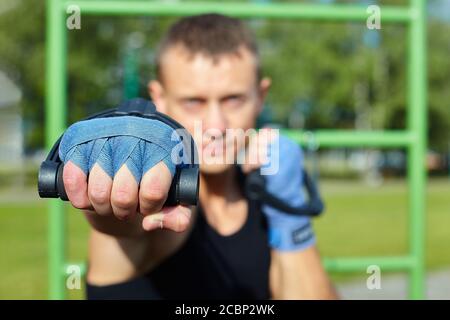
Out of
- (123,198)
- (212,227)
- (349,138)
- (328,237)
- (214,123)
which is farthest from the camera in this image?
(328,237)

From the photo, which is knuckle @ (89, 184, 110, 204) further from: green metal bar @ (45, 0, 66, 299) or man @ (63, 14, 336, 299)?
green metal bar @ (45, 0, 66, 299)

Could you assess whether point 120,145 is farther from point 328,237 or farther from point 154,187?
point 328,237

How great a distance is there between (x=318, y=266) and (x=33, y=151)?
433 inches

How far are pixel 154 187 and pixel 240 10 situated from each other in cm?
125

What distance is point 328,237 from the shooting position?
5.29 meters

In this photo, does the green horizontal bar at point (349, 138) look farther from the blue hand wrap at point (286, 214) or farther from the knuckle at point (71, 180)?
the knuckle at point (71, 180)

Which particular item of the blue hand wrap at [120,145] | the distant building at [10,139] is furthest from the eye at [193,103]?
the distant building at [10,139]

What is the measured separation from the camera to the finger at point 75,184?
56 centimetres

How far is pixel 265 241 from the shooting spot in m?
1.21

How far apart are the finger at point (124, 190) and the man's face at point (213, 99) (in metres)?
0.49

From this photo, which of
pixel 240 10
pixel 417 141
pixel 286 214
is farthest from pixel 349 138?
pixel 286 214

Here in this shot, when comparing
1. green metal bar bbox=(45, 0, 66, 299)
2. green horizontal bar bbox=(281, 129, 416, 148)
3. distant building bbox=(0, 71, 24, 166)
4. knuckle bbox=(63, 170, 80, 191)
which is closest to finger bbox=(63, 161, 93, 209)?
knuckle bbox=(63, 170, 80, 191)

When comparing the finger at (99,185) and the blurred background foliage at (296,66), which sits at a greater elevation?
the blurred background foliage at (296,66)

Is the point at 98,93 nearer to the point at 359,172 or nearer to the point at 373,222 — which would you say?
the point at 373,222
